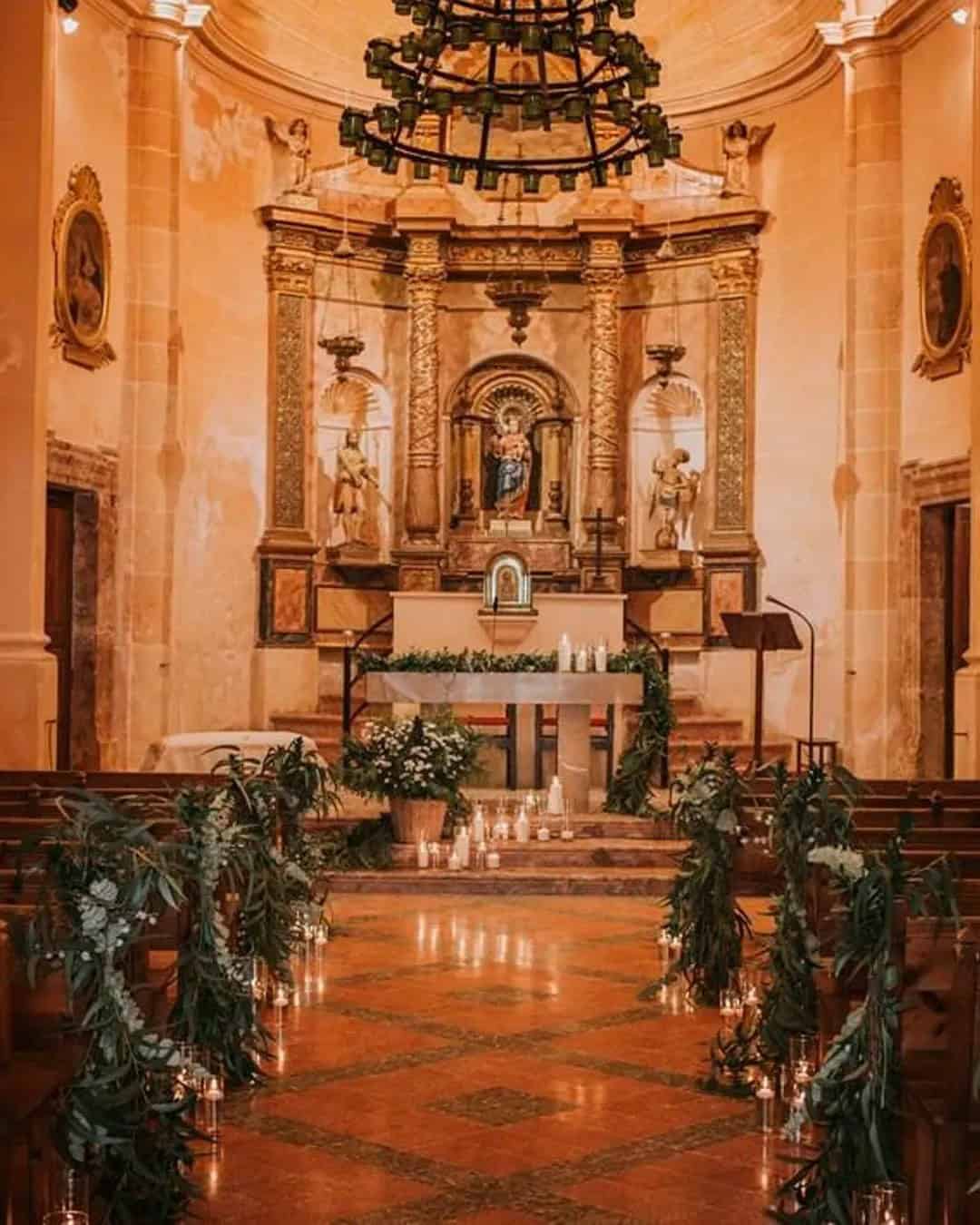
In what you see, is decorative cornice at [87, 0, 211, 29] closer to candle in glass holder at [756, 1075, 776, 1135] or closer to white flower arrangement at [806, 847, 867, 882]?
candle in glass holder at [756, 1075, 776, 1135]

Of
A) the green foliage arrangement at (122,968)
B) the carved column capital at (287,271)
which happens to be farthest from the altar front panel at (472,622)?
the green foliage arrangement at (122,968)

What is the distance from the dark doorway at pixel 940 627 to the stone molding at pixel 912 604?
4 centimetres

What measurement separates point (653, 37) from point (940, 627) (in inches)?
299

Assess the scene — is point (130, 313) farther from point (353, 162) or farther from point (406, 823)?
point (406, 823)

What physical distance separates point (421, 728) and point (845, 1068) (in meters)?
7.37

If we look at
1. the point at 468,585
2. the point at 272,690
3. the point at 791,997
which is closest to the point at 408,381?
the point at 468,585

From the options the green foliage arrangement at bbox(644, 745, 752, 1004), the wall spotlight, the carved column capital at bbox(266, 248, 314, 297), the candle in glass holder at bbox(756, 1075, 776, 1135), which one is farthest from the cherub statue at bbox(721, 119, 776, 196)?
the candle in glass holder at bbox(756, 1075, 776, 1135)

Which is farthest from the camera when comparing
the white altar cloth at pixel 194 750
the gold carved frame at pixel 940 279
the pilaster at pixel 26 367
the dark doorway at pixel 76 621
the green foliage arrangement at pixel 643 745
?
the dark doorway at pixel 76 621

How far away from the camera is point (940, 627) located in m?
15.7

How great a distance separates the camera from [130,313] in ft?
52.9

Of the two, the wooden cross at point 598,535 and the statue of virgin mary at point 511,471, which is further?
the statue of virgin mary at point 511,471

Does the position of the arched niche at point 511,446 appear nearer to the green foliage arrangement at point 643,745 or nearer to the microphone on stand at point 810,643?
the microphone on stand at point 810,643

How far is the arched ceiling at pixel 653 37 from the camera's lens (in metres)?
18.1

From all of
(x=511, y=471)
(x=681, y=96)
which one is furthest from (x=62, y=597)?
(x=681, y=96)
